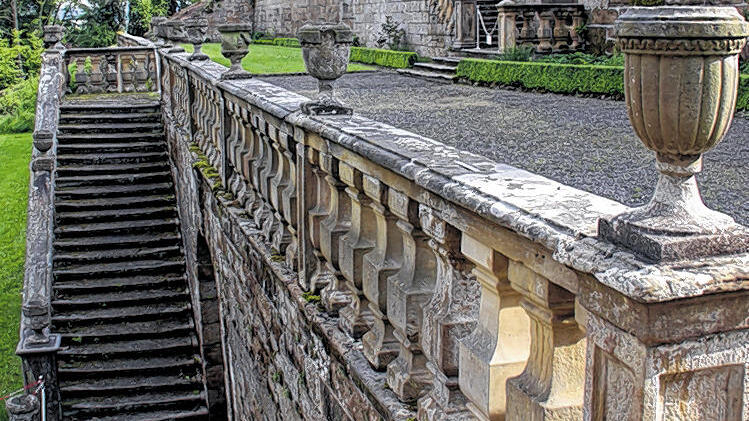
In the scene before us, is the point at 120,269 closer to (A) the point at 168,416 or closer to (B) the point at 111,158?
(A) the point at 168,416

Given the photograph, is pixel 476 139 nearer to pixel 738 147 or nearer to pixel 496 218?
pixel 738 147

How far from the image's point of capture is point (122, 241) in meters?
14.6

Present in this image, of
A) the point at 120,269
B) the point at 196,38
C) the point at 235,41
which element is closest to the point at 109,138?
the point at 120,269

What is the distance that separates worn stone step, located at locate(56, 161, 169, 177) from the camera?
1575cm

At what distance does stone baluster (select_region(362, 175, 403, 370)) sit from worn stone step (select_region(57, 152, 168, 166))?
42.7 feet

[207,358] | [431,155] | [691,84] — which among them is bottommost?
[207,358]

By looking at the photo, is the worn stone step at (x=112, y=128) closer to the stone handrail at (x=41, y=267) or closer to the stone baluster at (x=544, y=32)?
the stone handrail at (x=41, y=267)

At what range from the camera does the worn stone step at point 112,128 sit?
16906 millimetres

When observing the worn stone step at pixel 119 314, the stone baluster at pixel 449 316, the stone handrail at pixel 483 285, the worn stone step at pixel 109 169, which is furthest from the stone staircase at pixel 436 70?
the stone baluster at pixel 449 316

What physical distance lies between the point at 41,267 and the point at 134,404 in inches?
89.5

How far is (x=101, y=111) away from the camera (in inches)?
701

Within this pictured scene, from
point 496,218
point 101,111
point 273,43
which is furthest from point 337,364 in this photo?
point 273,43

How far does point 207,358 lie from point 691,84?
A: 1033 cm

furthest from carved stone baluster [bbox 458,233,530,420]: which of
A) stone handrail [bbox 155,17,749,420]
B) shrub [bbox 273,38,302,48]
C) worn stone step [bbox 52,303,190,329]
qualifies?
shrub [bbox 273,38,302,48]
